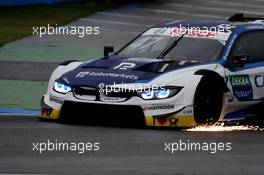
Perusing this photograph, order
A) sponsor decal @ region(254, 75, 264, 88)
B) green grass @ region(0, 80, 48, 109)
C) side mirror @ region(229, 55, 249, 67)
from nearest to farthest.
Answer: side mirror @ region(229, 55, 249, 67), sponsor decal @ region(254, 75, 264, 88), green grass @ region(0, 80, 48, 109)

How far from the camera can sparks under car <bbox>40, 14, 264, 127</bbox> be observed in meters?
13.6

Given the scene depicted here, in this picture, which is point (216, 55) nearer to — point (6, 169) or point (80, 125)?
point (80, 125)

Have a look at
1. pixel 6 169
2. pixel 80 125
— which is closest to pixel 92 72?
pixel 80 125

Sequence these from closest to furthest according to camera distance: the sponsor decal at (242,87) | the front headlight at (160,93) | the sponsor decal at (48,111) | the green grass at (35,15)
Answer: the front headlight at (160,93) → the sponsor decal at (48,111) → the sponsor decal at (242,87) → the green grass at (35,15)

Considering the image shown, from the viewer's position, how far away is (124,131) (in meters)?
13.5

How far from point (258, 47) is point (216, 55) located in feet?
2.82

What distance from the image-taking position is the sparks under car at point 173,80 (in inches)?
536

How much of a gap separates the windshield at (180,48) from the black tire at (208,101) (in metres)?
0.57

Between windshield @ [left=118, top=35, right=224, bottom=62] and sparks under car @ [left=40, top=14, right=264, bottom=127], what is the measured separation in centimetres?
1

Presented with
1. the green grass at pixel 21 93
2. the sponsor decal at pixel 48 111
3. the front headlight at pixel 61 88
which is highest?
the front headlight at pixel 61 88

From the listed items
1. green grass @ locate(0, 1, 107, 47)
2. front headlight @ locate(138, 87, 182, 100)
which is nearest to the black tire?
front headlight @ locate(138, 87, 182, 100)

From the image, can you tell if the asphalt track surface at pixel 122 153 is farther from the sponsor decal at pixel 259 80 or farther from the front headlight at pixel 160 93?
the sponsor decal at pixel 259 80

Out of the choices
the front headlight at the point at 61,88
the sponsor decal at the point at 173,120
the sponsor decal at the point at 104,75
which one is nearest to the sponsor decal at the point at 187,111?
the sponsor decal at the point at 173,120

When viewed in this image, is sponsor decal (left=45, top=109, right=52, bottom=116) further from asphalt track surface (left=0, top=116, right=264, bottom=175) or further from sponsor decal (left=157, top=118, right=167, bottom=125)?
sponsor decal (left=157, top=118, right=167, bottom=125)
